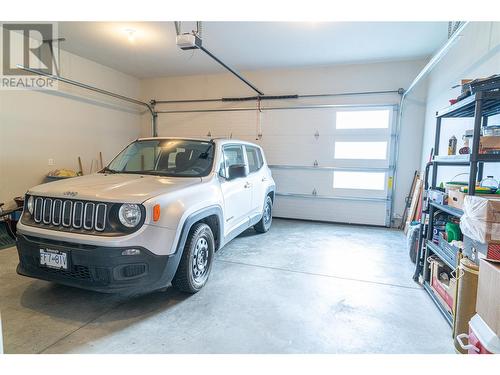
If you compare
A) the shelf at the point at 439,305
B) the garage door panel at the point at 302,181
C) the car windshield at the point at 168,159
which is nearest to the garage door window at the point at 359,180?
the garage door panel at the point at 302,181

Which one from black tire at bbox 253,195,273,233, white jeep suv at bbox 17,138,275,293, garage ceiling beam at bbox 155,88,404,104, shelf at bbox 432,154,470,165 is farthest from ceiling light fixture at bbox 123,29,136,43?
shelf at bbox 432,154,470,165

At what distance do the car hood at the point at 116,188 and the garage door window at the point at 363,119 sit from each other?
424 cm

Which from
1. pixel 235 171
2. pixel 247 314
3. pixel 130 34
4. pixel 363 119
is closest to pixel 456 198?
pixel 247 314

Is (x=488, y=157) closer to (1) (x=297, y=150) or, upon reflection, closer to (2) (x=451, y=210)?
(2) (x=451, y=210)

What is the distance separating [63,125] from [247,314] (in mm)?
5300

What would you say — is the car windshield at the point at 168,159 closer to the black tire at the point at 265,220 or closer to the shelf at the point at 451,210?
the black tire at the point at 265,220

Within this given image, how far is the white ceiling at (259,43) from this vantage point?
4293 millimetres

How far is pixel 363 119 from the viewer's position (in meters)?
5.99

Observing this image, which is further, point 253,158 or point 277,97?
point 277,97

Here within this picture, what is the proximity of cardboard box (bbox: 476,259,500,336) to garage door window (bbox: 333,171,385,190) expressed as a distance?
441cm
